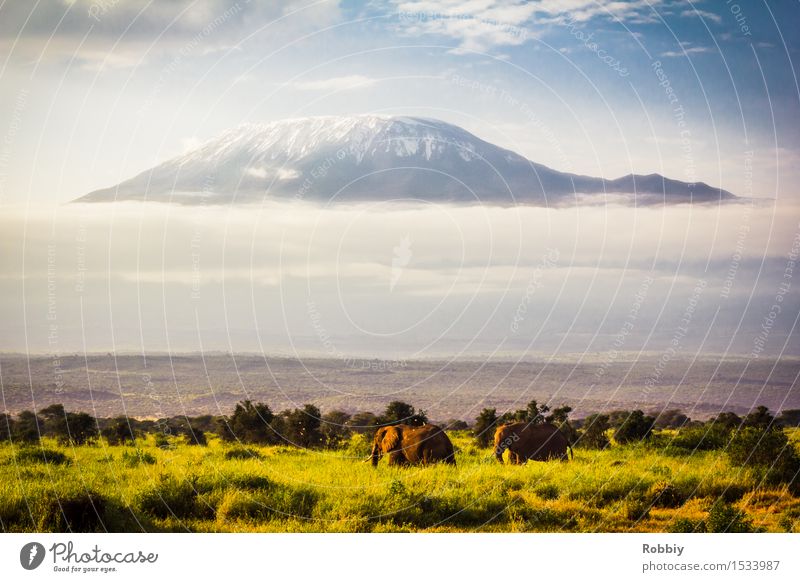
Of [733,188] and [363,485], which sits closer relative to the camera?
[363,485]

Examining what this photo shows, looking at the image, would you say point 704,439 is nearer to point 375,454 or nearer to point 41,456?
point 375,454

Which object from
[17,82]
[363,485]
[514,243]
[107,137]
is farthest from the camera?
[514,243]

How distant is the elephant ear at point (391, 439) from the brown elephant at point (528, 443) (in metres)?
2.74

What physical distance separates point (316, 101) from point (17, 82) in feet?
32.3

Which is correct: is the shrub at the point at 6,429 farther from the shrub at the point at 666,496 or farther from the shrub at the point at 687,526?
the shrub at the point at 687,526

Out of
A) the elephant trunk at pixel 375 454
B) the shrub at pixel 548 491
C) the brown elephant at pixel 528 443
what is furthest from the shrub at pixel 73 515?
the brown elephant at pixel 528 443

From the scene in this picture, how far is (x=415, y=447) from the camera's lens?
86.2 feet

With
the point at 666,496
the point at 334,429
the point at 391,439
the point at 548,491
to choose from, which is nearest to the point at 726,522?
the point at 666,496

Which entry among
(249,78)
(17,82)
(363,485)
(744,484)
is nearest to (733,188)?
(744,484)

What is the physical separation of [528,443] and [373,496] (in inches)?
211

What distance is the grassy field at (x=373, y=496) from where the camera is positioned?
929 inches

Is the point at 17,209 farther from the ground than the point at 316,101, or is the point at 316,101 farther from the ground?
the point at 316,101

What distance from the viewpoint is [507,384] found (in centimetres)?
4381

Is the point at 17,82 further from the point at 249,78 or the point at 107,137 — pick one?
the point at 249,78
